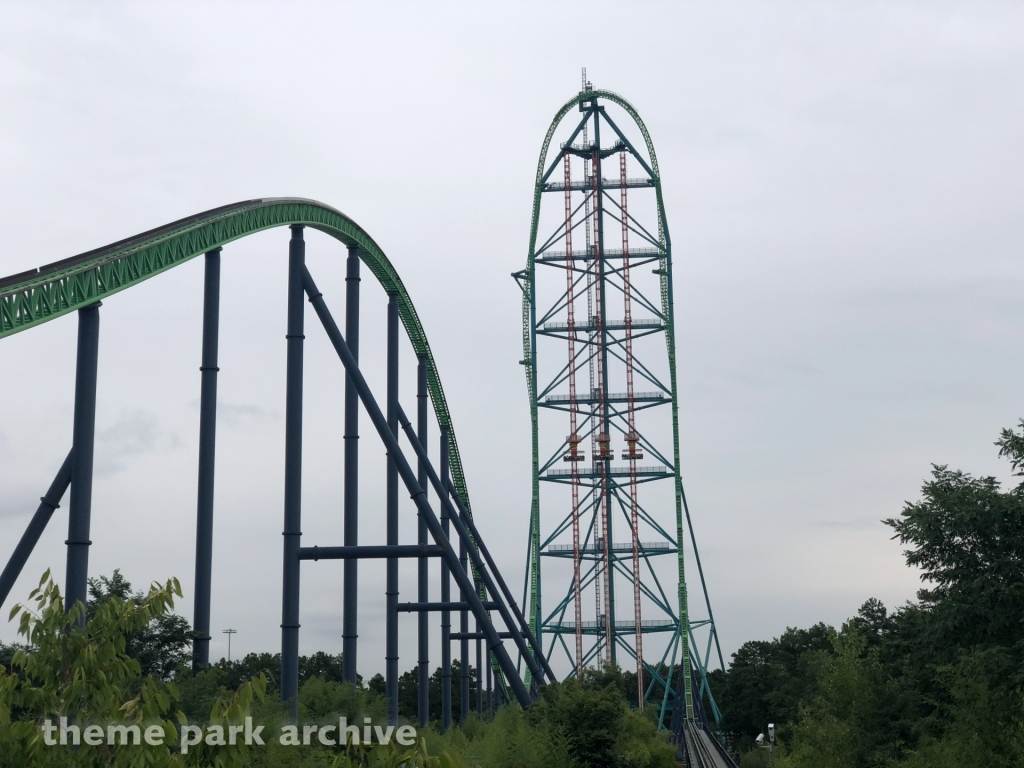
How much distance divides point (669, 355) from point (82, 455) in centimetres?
3271

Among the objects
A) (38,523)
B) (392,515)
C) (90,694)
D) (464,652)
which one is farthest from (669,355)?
(90,694)

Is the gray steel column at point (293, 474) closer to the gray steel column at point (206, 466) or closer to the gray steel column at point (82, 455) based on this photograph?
the gray steel column at point (206, 466)

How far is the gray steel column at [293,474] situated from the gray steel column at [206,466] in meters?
2.04

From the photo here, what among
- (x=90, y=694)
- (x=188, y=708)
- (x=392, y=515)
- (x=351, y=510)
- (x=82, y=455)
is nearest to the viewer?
(x=90, y=694)

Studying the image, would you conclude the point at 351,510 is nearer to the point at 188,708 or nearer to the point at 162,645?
the point at 162,645

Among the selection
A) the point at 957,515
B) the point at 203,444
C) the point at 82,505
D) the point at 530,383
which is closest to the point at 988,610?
the point at 957,515

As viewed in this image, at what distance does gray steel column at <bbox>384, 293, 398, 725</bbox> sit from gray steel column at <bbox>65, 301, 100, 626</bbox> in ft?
31.7

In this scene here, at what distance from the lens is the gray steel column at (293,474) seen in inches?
770

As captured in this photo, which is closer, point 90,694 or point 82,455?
point 90,694

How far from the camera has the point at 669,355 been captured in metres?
44.8

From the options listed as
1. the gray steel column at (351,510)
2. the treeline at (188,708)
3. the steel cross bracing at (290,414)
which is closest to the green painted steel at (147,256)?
→ the steel cross bracing at (290,414)

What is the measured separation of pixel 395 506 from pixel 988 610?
39.5ft

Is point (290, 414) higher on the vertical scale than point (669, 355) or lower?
lower

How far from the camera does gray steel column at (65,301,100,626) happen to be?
13477 mm
